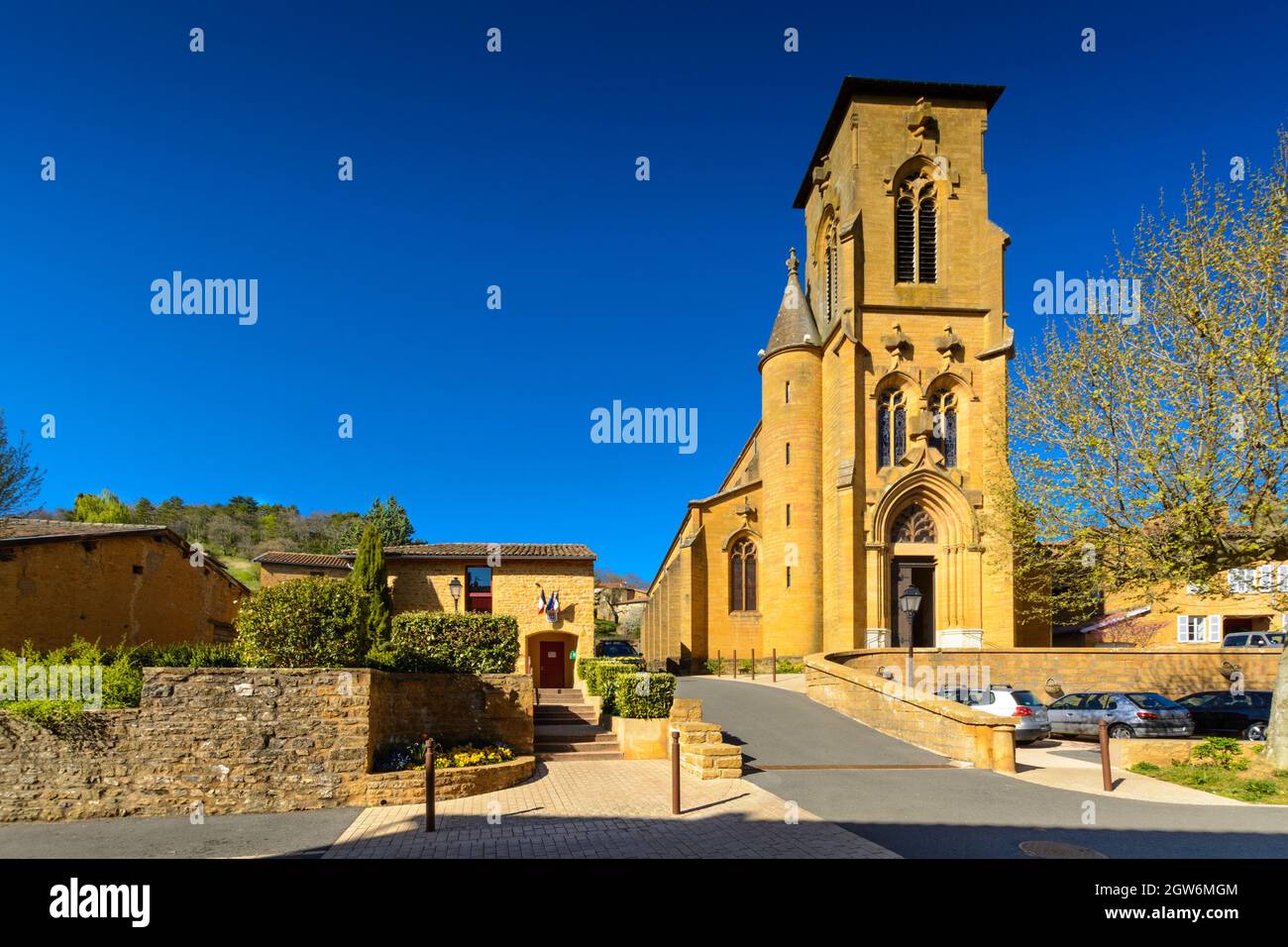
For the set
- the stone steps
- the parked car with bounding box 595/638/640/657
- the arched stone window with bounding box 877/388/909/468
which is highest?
the arched stone window with bounding box 877/388/909/468

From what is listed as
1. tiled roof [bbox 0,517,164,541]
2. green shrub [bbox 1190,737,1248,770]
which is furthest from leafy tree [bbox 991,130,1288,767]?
tiled roof [bbox 0,517,164,541]

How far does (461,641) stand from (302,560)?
13.5m

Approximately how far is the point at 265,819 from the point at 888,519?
984 inches

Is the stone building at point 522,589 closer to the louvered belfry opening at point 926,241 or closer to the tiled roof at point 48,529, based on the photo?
the tiled roof at point 48,529

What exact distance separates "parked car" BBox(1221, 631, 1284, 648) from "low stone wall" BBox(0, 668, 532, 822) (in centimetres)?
3018

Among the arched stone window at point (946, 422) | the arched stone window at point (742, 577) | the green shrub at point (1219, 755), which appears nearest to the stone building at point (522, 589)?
the arched stone window at point (742, 577)

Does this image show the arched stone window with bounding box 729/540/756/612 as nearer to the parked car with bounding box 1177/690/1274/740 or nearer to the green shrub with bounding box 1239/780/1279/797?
the parked car with bounding box 1177/690/1274/740

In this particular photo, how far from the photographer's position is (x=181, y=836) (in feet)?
30.0

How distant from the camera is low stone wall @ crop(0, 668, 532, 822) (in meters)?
10.2

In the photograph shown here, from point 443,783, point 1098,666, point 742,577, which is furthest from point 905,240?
point 443,783

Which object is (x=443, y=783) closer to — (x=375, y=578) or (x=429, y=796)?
(x=429, y=796)

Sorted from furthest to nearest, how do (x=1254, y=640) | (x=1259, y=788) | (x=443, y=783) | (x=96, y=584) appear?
1. (x=1254, y=640)
2. (x=96, y=584)
3. (x=1259, y=788)
4. (x=443, y=783)

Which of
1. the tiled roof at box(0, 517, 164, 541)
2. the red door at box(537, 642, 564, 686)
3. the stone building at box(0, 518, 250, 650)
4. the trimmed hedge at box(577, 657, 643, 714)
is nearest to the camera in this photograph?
the stone building at box(0, 518, 250, 650)

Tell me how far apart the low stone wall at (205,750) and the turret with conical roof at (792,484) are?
71.9ft
